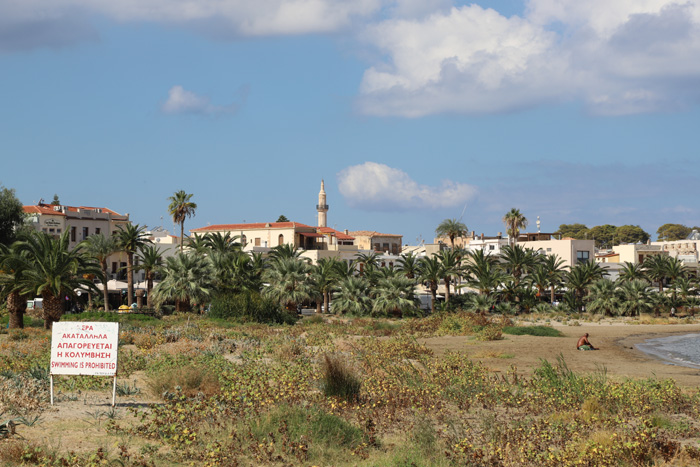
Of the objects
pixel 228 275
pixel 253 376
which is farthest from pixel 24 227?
pixel 253 376

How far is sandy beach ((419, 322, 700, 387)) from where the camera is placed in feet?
83.5

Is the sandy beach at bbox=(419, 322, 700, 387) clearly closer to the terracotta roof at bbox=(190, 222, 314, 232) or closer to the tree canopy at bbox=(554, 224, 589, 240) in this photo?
the terracotta roof at bbox=(190, 222, 314, 232)

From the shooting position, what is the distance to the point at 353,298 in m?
56.4

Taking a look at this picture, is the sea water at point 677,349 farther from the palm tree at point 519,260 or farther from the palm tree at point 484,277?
the palm tree at point 519,260

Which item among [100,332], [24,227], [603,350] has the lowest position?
[603,350]

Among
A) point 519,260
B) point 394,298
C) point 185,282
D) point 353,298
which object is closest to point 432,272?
point 394,298

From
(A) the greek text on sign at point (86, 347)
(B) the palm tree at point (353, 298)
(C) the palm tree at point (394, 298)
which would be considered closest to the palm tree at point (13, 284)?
(A) the greek text on sign at point (86, 347)

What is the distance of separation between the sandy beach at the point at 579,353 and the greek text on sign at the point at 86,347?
11440 millimetres

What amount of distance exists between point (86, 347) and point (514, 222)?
88.4m

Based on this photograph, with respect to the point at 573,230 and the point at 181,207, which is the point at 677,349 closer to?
the point at 181,207

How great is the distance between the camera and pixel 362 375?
1806 cm

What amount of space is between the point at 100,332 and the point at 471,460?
302 inches

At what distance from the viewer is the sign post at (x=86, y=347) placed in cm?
1430

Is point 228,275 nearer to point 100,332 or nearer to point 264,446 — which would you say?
point 100,332
